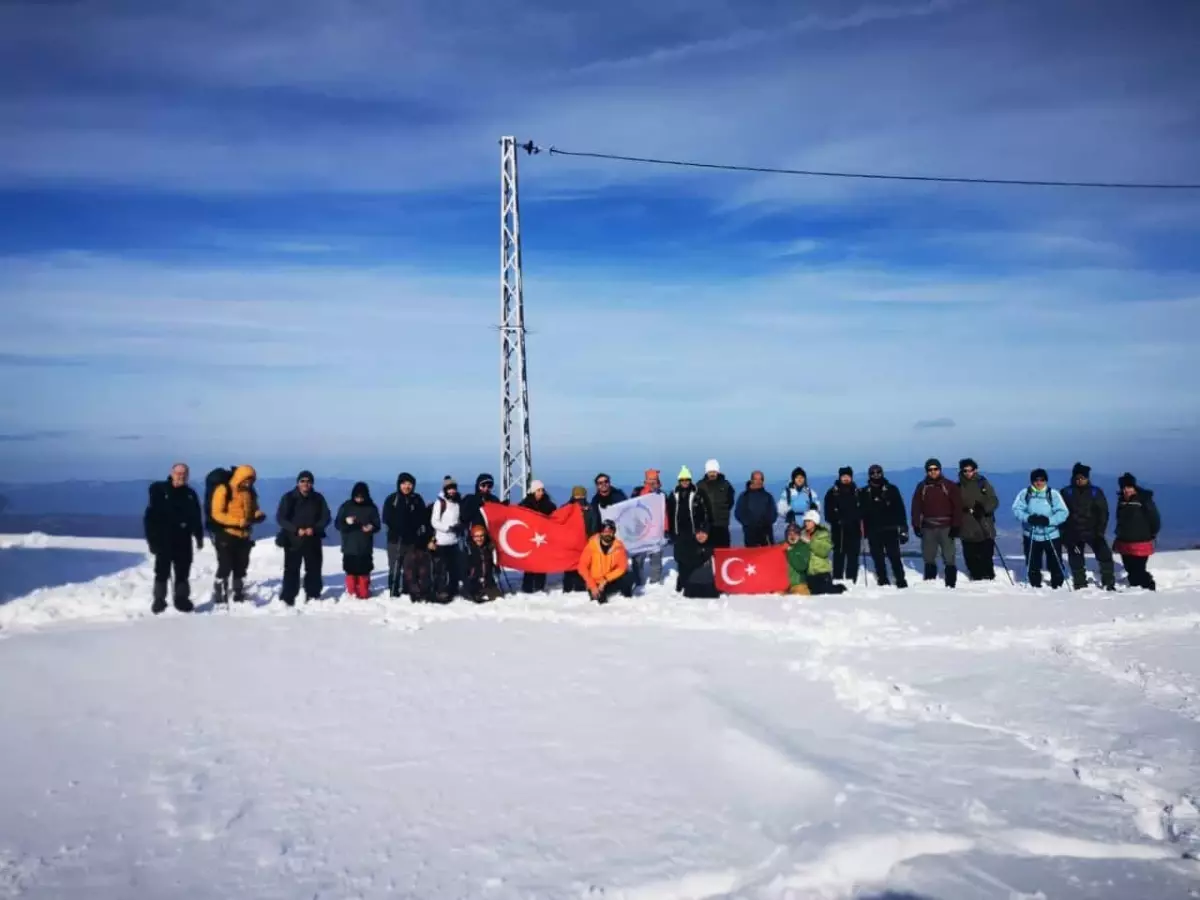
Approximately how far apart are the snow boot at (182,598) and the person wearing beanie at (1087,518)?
1323cm

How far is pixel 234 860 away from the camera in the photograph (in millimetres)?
5148

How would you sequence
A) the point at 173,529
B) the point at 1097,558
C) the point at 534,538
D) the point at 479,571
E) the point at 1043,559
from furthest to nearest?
the point at 1043,559 → the point at 534,538 → the point at 1097,558 → the point at 479,571 → the point at 173,529

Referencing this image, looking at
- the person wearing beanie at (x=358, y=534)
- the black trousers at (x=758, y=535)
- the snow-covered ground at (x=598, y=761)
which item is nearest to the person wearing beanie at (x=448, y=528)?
the person wearing beanie at (x=358, y=534)

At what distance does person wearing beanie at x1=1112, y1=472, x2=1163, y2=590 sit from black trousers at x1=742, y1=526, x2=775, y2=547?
212 inches

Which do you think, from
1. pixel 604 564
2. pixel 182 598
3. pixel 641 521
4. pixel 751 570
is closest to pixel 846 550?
pixel 751 570

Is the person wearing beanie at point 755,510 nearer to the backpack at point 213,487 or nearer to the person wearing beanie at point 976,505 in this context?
the person wearing beanie at point 976,505

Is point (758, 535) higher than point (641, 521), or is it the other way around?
point (641, 521)

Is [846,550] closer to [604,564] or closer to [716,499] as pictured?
[716,499]

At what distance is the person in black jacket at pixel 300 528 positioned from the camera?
13562mm

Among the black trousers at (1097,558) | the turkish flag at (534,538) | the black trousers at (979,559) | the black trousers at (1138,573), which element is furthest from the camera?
the black trousers at (979,559)

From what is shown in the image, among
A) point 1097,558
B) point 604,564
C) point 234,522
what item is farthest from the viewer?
point 1097,558

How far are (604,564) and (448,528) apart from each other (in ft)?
8.11

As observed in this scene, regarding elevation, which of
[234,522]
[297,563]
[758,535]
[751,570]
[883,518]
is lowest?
[751,570]

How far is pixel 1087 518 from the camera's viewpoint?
47.8ft
